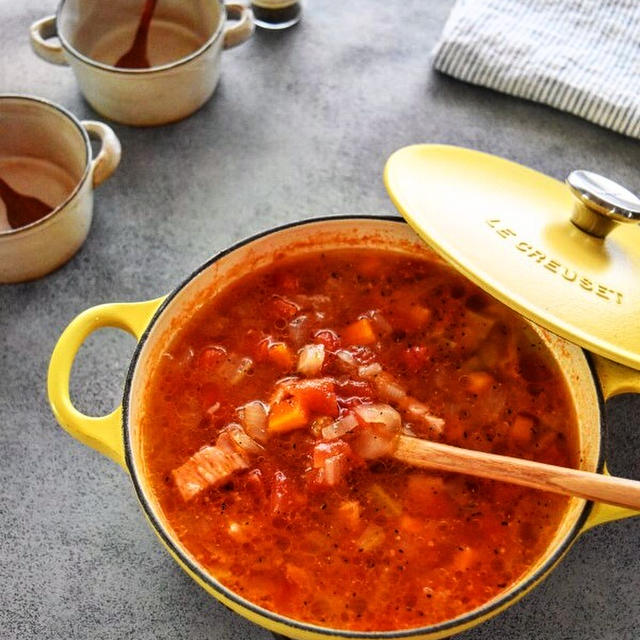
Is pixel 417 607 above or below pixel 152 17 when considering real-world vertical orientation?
below

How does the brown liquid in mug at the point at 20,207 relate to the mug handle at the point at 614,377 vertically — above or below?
below

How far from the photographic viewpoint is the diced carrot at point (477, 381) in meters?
1.49

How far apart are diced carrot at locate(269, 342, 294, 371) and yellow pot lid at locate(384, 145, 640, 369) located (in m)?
0.32

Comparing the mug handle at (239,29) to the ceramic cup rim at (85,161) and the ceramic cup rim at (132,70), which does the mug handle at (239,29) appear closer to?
the ceramic cup rim at (132,70)

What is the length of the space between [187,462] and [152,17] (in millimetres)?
1287

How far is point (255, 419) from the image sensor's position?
1.43 meters

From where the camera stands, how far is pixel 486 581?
51.3 inches

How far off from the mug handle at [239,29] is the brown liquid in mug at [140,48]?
0.20 m

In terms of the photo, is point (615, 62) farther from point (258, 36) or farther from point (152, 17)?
point (152, 17)

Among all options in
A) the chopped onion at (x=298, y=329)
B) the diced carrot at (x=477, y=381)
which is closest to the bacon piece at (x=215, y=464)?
Answer: the chopped onion at (x=298, y=329)

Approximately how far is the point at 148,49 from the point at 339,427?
1.26 meters

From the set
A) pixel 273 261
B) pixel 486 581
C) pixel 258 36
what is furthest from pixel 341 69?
pixel 486 581

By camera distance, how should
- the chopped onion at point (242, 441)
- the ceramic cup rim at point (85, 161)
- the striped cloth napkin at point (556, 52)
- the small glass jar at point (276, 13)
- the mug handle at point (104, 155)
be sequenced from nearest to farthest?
the chopped onion at point (242, 441), the ceramic cup rim at point (85, 161), the mug handle at point (104, 155), the striped cloth napkin at point (556, 52), the small glass jar at point (276, 13)

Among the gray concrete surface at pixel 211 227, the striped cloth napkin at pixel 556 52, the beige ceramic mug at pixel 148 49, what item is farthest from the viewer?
the striped cloth napkin at pixel 556 52
